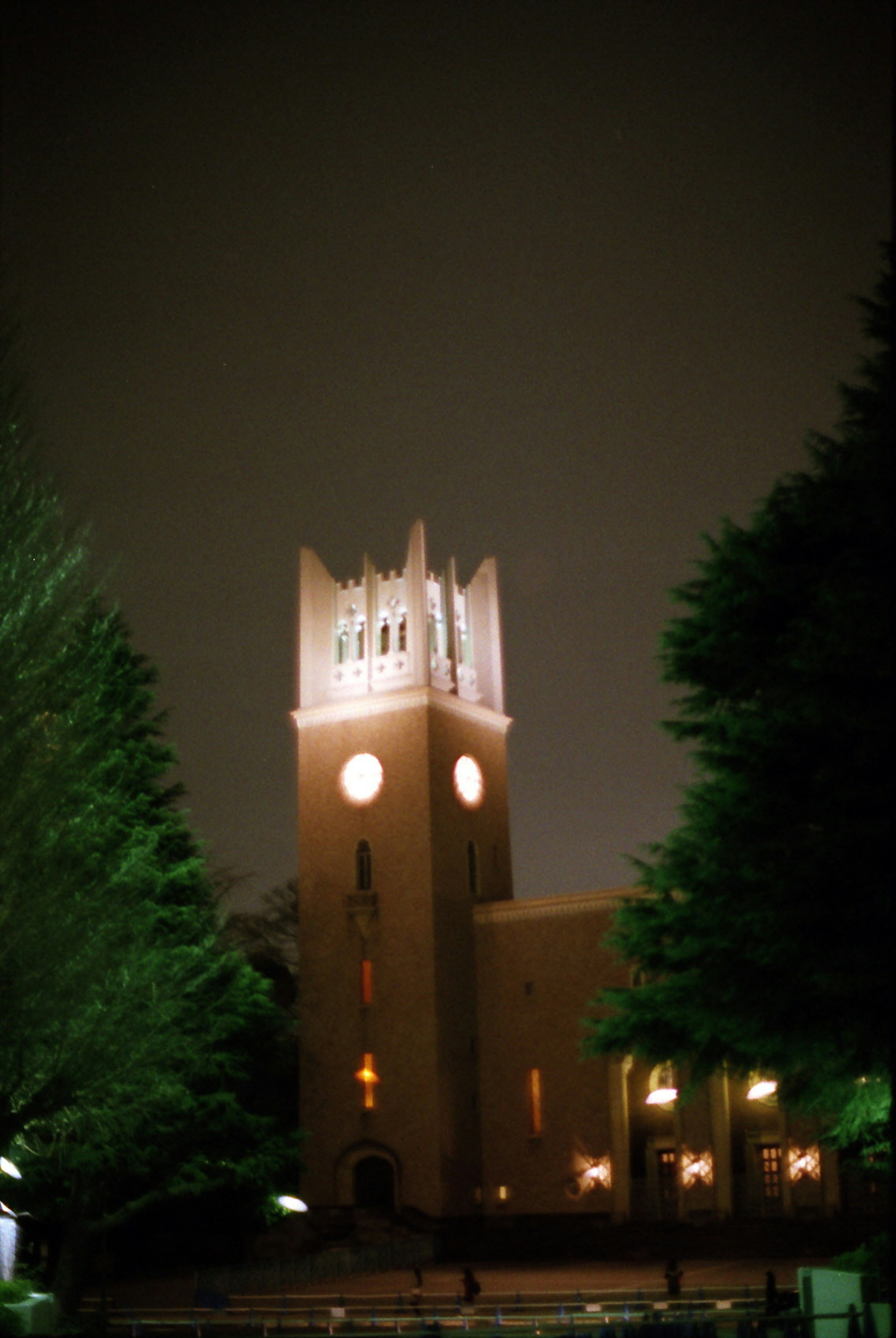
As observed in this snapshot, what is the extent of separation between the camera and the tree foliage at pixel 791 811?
40.7ft

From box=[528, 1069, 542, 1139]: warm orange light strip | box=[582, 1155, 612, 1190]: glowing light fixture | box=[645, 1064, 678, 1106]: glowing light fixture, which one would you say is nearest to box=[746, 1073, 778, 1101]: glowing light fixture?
box=[645, 1064, 678, 1106]: glowing light fixture

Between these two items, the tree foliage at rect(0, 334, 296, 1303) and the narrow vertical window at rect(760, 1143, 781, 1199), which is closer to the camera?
the tree foliage at rect(0, 334, 296, 1303)

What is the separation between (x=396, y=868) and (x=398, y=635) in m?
6.66

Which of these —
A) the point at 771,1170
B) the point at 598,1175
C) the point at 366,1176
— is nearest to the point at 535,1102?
the point at 598,1175

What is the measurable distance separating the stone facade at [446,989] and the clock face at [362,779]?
48mm

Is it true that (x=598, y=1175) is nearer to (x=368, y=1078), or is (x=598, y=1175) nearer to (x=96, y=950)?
(x=368, y=1078)

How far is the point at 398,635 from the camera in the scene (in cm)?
4184

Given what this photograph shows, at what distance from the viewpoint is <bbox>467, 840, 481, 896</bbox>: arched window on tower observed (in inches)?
1597

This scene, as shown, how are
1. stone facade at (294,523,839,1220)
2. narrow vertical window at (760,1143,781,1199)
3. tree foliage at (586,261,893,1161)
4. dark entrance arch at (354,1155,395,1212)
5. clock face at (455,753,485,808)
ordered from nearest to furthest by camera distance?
tree foliage at (586,261,893,1161) → narrow vertical window at (760,1143,781,1199) → stone facade at (294,523,839,1220) → dark entrance arch at (354,1155,395,1212) → clock face at (455,753,485,808)

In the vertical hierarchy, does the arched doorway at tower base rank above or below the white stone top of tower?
below

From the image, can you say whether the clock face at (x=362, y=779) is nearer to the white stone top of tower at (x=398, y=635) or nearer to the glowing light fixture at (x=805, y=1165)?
the white stone top of tower at (x=398, y=635)

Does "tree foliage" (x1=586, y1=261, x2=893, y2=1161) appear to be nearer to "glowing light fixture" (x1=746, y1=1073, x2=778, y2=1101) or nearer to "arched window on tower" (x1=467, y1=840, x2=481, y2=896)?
"glowing light fixture" (x1=746, y1=1073, x2=778, y2=1101)

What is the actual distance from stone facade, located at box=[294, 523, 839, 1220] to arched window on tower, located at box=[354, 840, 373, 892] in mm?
48

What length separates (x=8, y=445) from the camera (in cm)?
1316
